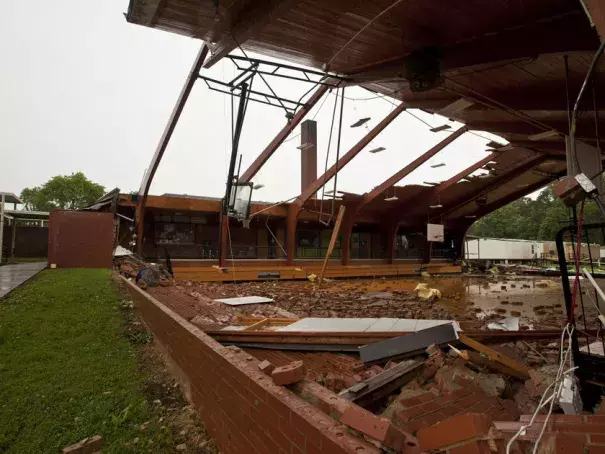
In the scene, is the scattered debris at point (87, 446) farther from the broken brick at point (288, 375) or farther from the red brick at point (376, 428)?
the red brick at point (376, 428)

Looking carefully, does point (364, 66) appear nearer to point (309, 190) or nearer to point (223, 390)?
point (223, 390)

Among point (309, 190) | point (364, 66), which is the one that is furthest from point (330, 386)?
point (309, 190)

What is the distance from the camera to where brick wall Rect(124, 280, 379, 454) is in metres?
1.80

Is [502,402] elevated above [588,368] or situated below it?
below

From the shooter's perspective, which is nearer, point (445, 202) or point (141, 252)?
point (141, 252)

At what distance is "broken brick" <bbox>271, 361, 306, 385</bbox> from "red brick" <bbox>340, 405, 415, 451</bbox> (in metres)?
0.72

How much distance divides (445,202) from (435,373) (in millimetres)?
26576

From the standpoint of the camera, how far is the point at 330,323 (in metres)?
5.35

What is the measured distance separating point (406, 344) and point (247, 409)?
2031 millimetres

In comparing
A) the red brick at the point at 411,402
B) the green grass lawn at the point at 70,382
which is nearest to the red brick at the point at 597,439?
the red brick at the point at 411,402

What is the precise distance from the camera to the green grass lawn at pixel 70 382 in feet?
10.7

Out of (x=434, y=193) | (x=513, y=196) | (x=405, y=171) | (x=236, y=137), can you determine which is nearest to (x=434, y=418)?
(x=236, y=137)

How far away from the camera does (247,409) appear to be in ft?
8.18

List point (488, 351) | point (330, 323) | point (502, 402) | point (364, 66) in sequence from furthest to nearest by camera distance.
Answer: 1. point (364, 66)
2. point (330, 323)
3. point (488, 351)
4. point (502, 402)
